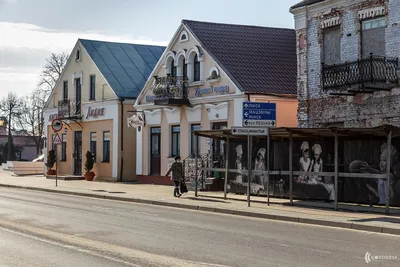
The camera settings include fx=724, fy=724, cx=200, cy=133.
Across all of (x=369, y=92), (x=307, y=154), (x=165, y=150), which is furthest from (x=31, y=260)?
(x=165, y=150)

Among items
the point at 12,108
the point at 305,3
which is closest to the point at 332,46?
the point at 305,3

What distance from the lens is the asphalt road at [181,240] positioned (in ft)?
37.4

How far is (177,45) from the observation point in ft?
115

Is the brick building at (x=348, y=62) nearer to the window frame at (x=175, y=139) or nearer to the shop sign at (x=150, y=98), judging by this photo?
the window frame at (x=175, y=139)

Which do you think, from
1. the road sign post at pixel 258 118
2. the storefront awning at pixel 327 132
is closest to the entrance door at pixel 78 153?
the storefront awning at pixel 327 132

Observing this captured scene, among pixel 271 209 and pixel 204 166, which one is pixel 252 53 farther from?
pixel 271 209

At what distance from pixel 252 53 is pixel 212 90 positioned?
9.49 feet

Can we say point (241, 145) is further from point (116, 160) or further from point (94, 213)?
point (116, 160)

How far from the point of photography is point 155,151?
37.2 metres

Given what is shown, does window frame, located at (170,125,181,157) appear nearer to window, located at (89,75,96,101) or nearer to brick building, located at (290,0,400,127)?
brick building, located at (290,0,400,127)

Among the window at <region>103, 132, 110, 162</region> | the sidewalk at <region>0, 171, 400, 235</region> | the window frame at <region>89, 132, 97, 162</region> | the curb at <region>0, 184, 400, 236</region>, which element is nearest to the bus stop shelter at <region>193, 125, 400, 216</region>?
the sidewalk at <region>0, 171, 400, 235</region>

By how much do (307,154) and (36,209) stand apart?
9.05m

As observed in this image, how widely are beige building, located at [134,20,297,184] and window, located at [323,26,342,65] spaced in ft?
13.8

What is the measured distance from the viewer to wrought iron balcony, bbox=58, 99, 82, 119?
44838 millimetres
